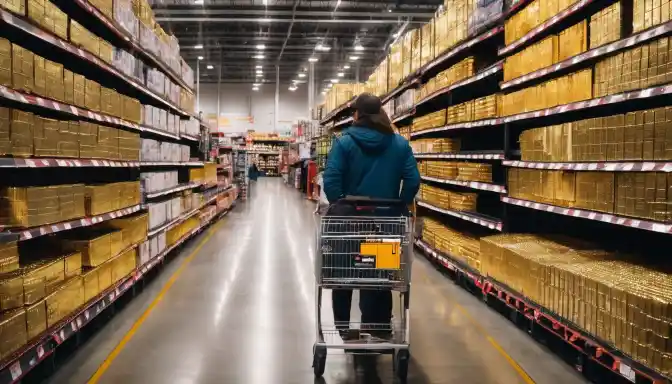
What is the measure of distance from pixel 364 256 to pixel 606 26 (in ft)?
7.36

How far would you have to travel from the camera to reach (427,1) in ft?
Answer: 58.8

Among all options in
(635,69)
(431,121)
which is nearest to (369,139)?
(635,69)

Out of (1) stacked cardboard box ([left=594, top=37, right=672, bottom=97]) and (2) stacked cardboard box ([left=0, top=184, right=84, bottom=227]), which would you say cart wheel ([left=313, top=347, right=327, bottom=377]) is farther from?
(1) stacked cardboard box ([left=594, top=37, right=672, bottom=97])

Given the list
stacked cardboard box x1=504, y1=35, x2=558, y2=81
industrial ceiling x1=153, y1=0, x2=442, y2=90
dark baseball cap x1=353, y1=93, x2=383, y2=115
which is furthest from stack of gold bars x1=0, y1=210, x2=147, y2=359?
industrial ceiling x1=153, y1=0, x2=442, y2=90

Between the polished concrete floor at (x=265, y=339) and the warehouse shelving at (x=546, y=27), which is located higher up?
the warehouse shelving at (x=546, y=27)

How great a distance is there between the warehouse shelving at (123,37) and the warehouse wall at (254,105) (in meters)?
29.6

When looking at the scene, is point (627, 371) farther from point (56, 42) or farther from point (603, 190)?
point (56, 42)

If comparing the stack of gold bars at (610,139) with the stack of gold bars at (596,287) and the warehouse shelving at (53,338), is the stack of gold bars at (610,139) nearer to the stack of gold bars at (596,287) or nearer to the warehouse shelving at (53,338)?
the stack of gold bars at (596,287)

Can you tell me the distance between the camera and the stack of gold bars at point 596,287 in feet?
8.61

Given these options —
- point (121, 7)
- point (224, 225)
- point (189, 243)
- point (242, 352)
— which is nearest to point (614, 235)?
point (242, 352)

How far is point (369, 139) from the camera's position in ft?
11.1

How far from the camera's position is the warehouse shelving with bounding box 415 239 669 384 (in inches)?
104

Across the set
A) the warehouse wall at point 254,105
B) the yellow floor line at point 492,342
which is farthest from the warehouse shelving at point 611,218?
the warehouse wall at point 254,105

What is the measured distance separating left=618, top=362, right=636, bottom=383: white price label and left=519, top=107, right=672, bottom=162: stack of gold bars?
1.12 metres
